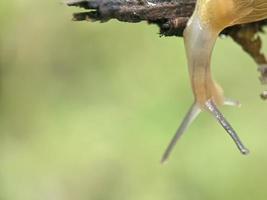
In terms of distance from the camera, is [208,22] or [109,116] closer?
[208,22]

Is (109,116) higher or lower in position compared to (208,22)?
lower

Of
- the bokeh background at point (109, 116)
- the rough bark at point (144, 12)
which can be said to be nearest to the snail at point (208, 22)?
the rough bark at point (144, 12)

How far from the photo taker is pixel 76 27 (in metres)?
2.55

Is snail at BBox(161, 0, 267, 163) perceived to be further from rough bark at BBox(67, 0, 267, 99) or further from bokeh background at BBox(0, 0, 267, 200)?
bokeh background at BBox(0, 0, 267, 200)

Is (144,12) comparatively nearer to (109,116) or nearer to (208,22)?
(208,22)

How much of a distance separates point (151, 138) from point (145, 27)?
498mm

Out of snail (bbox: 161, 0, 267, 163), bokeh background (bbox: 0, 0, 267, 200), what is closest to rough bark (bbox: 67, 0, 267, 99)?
snail (bbox: 161, 0, 267, 163)

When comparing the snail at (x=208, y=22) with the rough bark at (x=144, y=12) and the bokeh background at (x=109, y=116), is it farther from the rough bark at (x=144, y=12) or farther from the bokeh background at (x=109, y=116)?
the bokeh background at (x=109, y=116)

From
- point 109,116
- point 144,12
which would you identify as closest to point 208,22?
point 144,12

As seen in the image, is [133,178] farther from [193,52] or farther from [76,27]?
[193,52]

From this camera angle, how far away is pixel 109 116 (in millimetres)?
2449

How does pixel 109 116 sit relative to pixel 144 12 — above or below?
below

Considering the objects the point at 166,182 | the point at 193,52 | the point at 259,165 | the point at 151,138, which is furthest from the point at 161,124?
the point at 193,52

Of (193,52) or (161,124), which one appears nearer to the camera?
(193,52)
